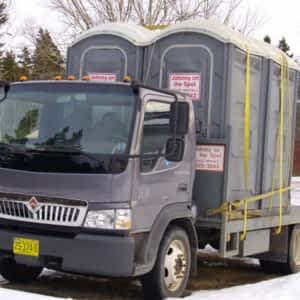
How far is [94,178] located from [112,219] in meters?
0.43

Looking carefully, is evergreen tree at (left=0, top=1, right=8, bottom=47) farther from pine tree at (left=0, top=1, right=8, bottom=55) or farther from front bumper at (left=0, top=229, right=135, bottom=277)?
front bumper at (left=0, top=229, right=135, bottom=277)

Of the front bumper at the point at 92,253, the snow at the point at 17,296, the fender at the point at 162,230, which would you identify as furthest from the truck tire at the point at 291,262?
the snow at the point at 17,296

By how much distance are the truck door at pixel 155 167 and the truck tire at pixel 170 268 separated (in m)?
0.38

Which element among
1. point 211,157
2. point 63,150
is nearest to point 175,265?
point 211,157

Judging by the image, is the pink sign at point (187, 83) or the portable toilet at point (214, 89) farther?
the pink sign at point (187, 83)

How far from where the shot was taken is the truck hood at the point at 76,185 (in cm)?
661

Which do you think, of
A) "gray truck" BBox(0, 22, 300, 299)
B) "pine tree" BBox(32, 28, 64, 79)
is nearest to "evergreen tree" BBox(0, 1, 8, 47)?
"pine tree" BBox(32, 28, 64, 79)

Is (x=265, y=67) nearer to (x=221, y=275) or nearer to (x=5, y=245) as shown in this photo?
A: (x=221, y=275)

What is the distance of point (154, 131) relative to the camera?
279 inches

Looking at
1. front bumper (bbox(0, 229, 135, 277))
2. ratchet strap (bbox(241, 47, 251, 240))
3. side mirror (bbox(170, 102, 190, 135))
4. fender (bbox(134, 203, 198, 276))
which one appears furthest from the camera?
ratchet strap (bbox(241, 47, 251, 240))

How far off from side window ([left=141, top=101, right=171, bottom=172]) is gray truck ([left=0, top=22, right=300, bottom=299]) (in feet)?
0.04

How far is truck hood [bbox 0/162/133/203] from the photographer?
6.61 m

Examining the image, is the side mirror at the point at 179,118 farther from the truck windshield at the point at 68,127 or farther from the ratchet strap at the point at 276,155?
the ratchet strap at the point at 276,155

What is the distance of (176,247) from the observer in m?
7.54
